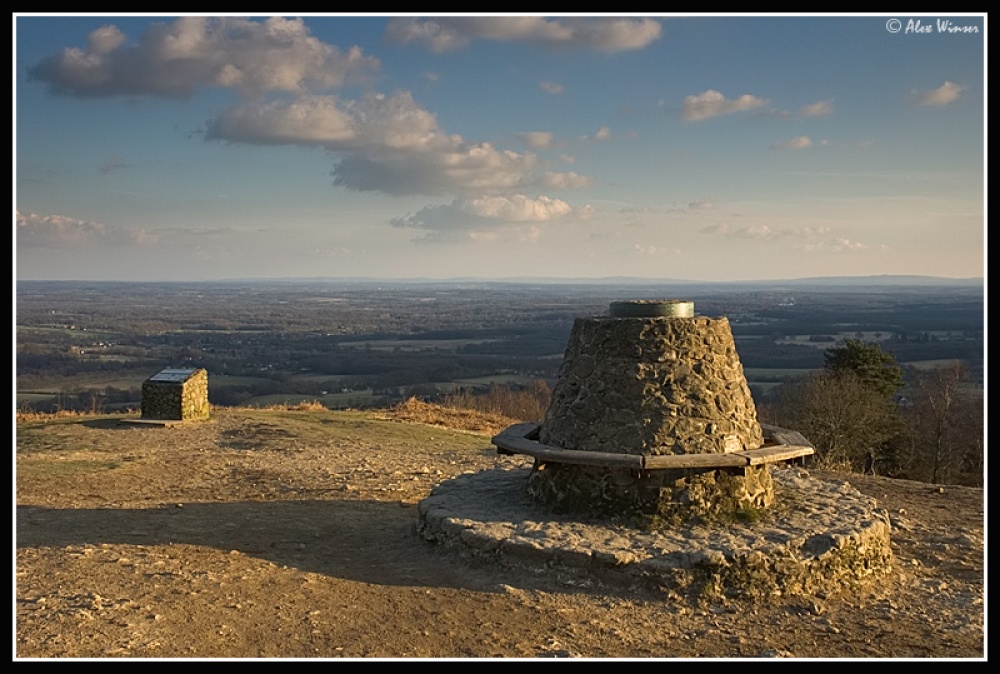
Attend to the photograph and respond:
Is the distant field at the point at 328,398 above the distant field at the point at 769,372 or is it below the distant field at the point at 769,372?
below

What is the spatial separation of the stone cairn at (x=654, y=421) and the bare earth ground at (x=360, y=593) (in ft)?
4.59

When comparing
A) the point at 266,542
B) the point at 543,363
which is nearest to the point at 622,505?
the point at 266,542

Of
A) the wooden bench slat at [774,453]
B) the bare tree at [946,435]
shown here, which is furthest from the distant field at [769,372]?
the wooden bench slat at [774,453]

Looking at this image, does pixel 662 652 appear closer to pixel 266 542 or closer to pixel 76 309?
pixel 266 542

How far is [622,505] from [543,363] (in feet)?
181

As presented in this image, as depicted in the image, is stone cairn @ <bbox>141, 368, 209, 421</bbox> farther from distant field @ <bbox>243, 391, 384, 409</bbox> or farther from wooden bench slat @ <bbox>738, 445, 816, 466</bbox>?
distant field @ <bbox>243, 391, 384, 409</bbox>

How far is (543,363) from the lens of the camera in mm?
64062

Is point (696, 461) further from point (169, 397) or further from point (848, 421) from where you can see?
point (848, 421)

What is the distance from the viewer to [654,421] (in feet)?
29.0

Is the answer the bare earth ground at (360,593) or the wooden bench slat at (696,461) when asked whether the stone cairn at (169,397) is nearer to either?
the bare earth ground at (360,593)

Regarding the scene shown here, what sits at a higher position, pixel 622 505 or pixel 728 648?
pixel 622 505

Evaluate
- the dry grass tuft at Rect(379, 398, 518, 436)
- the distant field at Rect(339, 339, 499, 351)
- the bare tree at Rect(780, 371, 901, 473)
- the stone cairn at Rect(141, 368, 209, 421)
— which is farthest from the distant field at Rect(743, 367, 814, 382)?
the stone cairn at Rect(141, 368, 209, 421)

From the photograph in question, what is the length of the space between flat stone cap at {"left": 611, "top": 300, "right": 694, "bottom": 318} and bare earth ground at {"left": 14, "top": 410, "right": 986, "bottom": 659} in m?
3.43

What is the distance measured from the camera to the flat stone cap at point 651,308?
31.1 ft
